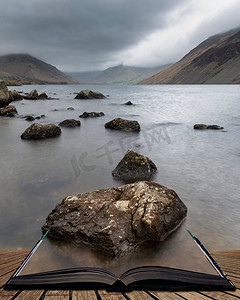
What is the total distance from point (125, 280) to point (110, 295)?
56 cm

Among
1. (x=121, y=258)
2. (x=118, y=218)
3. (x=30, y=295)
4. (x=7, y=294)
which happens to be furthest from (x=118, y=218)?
(x=7, y=294)

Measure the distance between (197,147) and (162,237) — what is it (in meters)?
11.4

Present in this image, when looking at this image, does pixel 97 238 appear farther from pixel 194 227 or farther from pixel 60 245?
pixel 194 227

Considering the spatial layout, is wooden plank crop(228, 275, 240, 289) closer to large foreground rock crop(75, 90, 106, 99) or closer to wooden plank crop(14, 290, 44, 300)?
wooden plank crop(14, 290, 44, 300)

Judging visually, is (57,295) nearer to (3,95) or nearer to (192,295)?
(192,295)

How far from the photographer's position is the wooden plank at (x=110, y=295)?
3078mm

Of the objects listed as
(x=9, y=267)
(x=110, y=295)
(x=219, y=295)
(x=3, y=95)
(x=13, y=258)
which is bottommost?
(x=13, y=258)

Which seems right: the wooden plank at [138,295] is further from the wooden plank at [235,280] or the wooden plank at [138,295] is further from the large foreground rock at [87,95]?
the large foreground rock at [87,95]

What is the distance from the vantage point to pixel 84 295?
3.15m

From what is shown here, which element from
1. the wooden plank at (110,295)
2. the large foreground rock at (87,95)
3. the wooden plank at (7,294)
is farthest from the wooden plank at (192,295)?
the large foreground rock at (87,95)

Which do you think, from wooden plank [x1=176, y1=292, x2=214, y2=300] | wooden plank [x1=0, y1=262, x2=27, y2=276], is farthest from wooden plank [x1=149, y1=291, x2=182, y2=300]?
wooden plank [x1=0, y1=262, x2=27, y2=276]

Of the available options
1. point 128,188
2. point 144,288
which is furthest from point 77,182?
point 144,288

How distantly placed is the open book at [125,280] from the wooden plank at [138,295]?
0.16m

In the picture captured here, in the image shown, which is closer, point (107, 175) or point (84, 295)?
point (84, 295)
